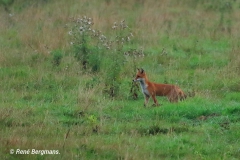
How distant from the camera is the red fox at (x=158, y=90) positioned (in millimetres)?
10461

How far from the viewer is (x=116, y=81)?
11102mm

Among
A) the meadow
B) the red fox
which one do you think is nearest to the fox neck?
the red fox

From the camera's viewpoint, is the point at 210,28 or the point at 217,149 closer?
the point at 217,149

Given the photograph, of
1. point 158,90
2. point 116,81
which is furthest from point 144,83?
point 116,81

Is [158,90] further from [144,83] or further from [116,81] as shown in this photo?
[116,81]

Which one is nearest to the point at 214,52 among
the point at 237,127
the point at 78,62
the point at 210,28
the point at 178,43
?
the point at 178,43

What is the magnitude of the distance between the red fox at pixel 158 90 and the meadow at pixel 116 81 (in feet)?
1.06

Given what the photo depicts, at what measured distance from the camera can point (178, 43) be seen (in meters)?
16.1

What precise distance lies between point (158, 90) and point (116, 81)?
951 millimetres

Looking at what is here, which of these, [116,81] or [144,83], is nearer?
[144,83]

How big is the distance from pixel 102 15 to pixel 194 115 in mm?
9424

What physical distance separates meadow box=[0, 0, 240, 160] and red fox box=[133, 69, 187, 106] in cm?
32

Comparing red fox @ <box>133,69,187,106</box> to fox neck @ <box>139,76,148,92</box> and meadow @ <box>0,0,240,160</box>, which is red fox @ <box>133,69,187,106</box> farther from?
meadow @ <box>0,0,240,160</box>

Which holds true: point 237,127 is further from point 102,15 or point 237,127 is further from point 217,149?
point 102,15
